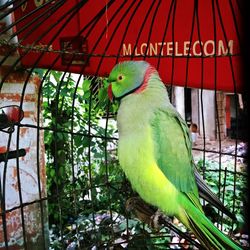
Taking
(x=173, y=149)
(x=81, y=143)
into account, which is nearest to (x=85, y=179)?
(x=81, y=143)

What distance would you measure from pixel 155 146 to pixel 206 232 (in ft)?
0.51

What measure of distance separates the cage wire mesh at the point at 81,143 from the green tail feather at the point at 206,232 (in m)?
0.07

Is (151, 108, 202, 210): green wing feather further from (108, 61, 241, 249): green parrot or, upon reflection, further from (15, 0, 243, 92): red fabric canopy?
(15, 0, 243, 92): red fabric canopy

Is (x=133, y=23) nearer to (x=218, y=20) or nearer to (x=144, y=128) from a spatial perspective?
(x=218, y=20)

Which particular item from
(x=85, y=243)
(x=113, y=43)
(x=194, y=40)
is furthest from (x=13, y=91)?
(x=194, y=40)

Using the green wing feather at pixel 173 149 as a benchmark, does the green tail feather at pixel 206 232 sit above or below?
below

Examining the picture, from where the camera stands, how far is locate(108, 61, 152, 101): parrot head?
65cm

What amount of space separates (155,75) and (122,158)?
15cm

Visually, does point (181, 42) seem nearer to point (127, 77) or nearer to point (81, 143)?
point (127, 77)

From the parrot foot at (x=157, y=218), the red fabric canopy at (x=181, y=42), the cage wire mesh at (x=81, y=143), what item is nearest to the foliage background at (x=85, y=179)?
the cage wire mesh at (x=81, y=143)

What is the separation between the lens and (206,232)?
0.65 meters

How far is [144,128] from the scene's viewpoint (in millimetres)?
666

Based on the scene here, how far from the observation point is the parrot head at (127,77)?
0.65m

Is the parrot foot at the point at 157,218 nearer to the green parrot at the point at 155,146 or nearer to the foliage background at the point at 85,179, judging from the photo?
the green parrot at the point at 155,146
